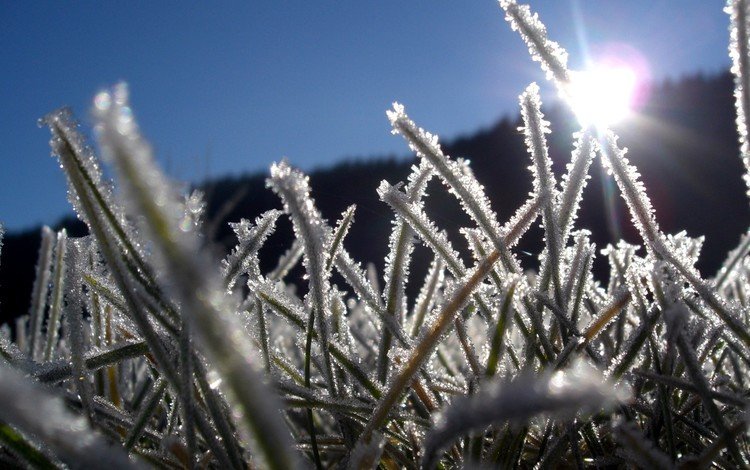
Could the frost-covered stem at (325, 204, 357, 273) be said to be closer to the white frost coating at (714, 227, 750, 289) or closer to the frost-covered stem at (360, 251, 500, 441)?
the frost-covered stem at (360, 251, 500, 441)

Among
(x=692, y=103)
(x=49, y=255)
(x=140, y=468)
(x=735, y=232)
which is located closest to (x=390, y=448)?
(x=140, y=468)

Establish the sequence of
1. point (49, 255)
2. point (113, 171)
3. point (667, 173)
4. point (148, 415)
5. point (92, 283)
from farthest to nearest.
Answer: point (667, 173), point (49, 255), point (92, 283), point (148, 415), point (113, 171)

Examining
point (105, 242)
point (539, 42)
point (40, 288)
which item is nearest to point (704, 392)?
point (539, 42)

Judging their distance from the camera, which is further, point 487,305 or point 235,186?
point 235,186

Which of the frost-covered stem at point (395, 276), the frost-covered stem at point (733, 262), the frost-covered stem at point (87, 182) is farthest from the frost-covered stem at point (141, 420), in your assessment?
the frost-covered stem at point (733, 262)

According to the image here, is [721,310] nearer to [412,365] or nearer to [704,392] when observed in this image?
[704,392]

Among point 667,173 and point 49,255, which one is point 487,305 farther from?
point 667,173
